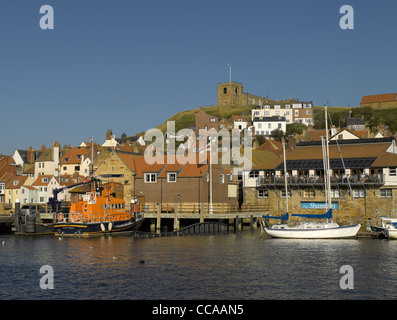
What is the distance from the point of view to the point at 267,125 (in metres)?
146

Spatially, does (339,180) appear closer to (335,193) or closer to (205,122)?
(335,193)

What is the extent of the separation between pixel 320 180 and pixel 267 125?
84103 millimetres

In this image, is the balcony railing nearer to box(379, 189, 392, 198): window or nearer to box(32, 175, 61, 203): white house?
box(379, 189, 392, 198): window

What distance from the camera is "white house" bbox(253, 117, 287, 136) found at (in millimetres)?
144375

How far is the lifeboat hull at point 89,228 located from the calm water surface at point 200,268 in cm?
356

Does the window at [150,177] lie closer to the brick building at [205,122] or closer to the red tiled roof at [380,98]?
the brick building at [205,122]

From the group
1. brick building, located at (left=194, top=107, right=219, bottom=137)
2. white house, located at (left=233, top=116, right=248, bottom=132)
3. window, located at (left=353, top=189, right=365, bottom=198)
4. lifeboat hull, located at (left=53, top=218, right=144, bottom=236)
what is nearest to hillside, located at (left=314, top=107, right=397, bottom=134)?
white house, located at (left=233, top=116, right=248, bottom=132)

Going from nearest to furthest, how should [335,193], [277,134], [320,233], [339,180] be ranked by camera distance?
[320,233] < [339,180] < [335,193] < [277,134]

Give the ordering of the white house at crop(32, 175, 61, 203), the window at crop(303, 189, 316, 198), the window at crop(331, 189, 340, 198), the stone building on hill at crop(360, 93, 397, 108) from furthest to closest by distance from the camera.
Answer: the stone building on hill at crop(360, 93, 397, 108) < the white house at crop(32, 175, 61, 203) < the window at crop(303, 189, 316, 198) < the window at crop(331, 189, 340, 198)

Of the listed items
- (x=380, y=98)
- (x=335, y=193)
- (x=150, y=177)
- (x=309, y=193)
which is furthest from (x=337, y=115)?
(x=150, y=177)

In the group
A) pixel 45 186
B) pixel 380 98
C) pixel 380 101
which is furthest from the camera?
pixel 380 98

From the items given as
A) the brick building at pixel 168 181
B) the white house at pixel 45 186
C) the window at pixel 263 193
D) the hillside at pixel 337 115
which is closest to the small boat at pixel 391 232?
the window at pixel 263 193

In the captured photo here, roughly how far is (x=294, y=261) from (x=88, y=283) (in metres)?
15.9
